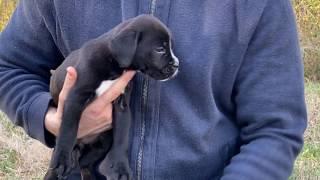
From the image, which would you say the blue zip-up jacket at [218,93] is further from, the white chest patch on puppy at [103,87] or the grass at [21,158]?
the grass at [21,158]

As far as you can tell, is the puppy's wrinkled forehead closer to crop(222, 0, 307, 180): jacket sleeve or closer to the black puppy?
the black puppy

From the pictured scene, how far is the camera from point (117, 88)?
2.20 metres

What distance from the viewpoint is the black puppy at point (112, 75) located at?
2.19m

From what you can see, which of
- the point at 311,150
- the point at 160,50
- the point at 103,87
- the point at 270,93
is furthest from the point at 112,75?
the point at 311,150

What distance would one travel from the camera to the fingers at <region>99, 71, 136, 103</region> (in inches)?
86.4

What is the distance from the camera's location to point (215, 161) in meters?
2.25

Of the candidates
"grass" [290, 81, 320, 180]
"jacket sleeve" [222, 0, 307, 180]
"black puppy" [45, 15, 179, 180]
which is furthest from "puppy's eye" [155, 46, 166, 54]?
"grass" [290, 81, 320, 180]

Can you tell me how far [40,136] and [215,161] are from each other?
585 millimetres

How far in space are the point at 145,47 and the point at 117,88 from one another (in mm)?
164

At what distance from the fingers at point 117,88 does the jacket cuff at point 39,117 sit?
23cm

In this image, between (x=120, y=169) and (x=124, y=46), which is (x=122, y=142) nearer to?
(x=120, y=169)

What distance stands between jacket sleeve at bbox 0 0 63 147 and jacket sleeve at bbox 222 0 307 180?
651 mm

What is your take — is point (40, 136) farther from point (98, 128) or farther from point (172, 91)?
Result: point (172, 91)

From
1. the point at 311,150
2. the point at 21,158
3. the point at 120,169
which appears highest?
the point at 120,169
